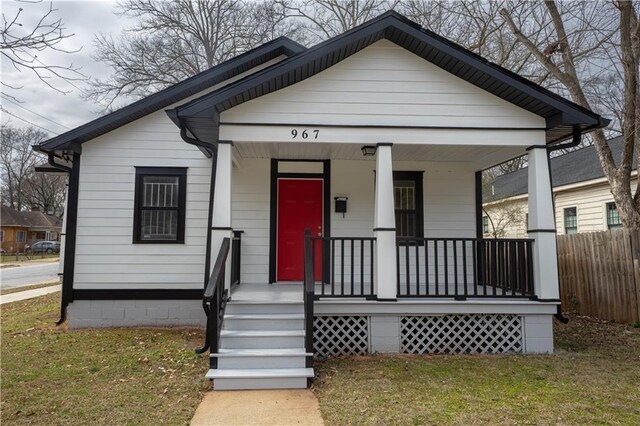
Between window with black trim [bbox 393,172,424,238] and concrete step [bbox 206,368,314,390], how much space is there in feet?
12.9

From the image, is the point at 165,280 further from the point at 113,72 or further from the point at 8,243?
the point at 8,243

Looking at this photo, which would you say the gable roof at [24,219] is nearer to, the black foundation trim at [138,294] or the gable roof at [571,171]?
the black foundation trim at [138,294]

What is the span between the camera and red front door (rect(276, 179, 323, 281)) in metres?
7.59

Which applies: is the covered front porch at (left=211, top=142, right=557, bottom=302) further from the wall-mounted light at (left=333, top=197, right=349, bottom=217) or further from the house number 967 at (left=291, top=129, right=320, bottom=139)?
the house number 967 at (left=291, top=129, right=320, bottom=139)

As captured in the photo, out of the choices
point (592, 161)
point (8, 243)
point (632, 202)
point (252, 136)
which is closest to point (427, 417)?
point (252, 136)

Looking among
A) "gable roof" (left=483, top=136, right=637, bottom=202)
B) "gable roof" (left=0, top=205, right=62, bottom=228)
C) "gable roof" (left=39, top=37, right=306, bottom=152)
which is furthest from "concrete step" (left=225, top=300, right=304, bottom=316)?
"gable roof" (left=0, top=205, right=62, bottom=228)

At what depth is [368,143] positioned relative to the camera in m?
5.79

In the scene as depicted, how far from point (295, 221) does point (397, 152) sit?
2.34 meters

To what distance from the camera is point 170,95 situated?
7340mm

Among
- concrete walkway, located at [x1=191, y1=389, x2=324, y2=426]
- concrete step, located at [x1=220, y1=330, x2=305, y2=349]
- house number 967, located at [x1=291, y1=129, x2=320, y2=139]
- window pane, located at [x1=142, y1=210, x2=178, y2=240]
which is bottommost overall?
concrete walkway, located at [x1=191, y1=389, x2=324, y2=426]

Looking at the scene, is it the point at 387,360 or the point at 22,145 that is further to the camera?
the point at 22,145

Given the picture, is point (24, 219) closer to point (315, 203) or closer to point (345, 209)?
point (315, 203)

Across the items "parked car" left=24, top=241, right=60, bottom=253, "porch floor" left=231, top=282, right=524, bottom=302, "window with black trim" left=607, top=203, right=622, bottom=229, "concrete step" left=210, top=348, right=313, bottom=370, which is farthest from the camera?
"parked car" left=24, top=241, right=60, bottom=253

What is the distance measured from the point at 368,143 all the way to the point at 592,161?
11.8m
